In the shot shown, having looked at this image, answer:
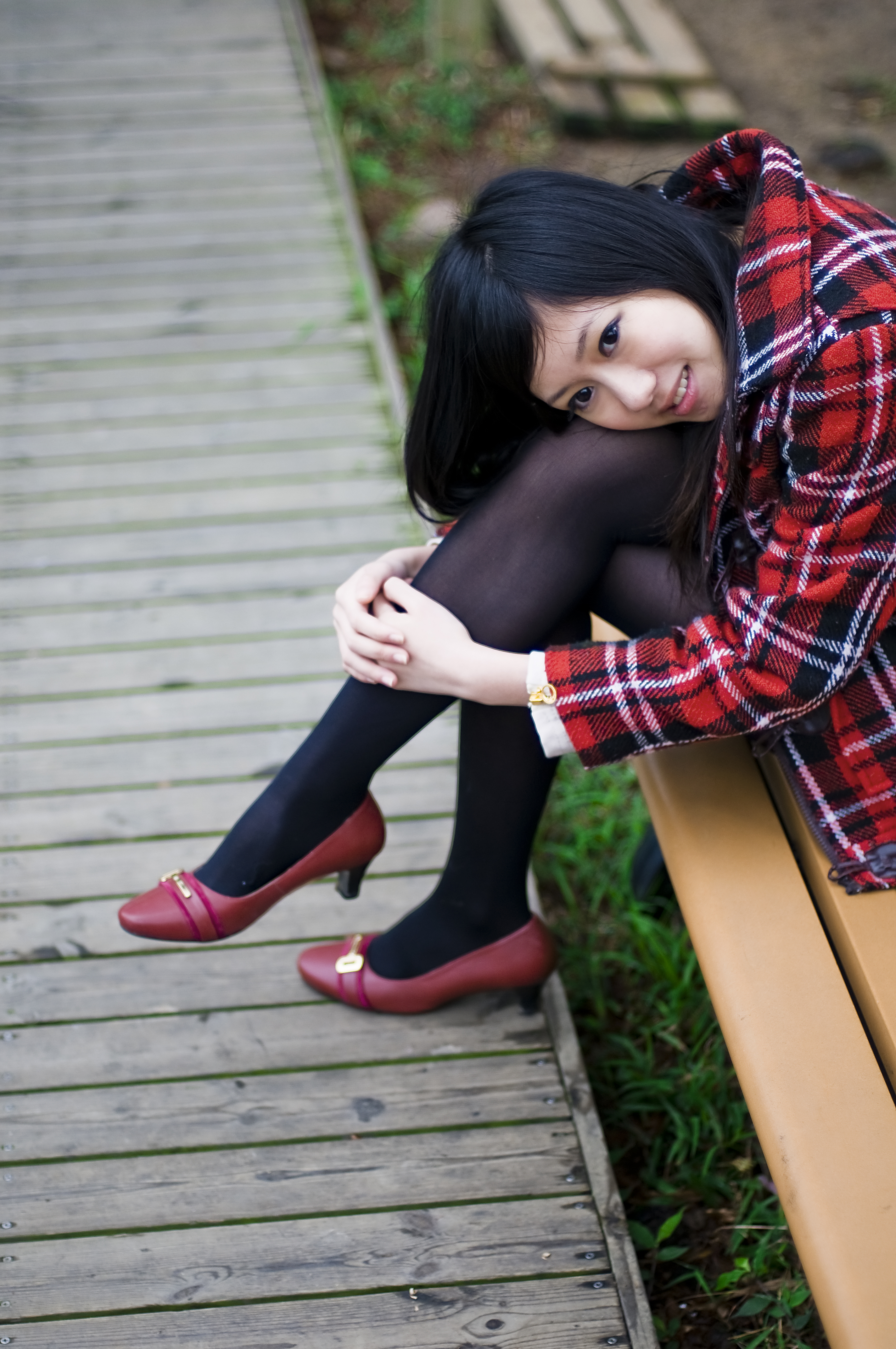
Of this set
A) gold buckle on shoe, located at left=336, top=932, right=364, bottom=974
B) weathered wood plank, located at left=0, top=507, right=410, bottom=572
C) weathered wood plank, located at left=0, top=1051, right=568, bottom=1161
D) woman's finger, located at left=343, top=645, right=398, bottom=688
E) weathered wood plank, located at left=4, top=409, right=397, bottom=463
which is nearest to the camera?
woman's finger, located at left=343, top=645, right=398, bottom=688

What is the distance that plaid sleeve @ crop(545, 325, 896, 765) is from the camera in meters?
1.08

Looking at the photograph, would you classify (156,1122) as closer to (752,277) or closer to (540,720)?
(540,720)

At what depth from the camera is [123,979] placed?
163 centimetres

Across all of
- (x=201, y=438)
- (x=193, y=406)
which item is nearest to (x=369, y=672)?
(x=201, y=438)

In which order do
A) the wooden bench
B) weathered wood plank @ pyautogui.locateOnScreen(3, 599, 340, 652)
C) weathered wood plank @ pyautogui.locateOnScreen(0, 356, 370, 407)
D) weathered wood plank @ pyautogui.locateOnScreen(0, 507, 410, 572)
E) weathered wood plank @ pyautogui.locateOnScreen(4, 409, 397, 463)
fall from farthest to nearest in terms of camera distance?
weathered wood plank @ pyautogui.locateOnScreen(0, 356, 370, 407), weathered wood plank @ pyautogui.locateOnScreen(4, 409, 397, 463), weathered wood plank @ pyautogui.locateOnScreen(0, 507, 410, 572), weathered wood plank @ pyautogui.locateOnScreen(3, 599, 340, 652), the wooden bench

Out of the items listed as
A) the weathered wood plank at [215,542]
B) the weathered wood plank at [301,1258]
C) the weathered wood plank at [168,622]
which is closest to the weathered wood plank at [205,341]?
the weathered wood plank at [215,542]

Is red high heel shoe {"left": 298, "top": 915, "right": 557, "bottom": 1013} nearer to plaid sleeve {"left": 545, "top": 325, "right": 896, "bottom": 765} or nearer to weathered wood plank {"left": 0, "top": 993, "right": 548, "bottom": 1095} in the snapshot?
weathered wood plank {"left": 0, "top": 993, "right": 548, "bottom": 1095}

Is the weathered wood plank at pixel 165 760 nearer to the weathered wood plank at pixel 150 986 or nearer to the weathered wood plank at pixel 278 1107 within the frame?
the weathered wood plank at pixel 150 986

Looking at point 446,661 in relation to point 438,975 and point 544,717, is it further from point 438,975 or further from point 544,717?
point 438,975

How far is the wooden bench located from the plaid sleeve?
15 centimetres

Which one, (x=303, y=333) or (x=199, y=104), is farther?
(x=199, y=104)

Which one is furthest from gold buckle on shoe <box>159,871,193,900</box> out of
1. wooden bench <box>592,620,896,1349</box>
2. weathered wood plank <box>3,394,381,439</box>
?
weathered wood plank <box>3,394,381,439</box>

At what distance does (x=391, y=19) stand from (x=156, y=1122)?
4.15 m

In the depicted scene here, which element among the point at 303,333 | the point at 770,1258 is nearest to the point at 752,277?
the point at 770,1258
